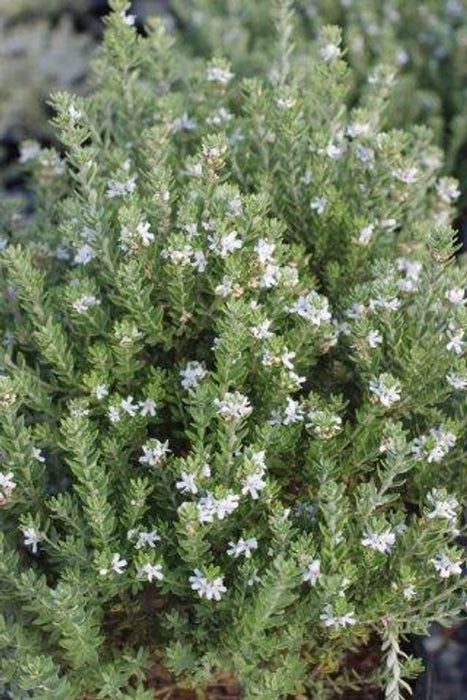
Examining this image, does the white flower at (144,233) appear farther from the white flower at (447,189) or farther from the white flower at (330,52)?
the white flower at (447,189)

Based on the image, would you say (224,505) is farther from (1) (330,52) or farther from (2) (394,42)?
(2) (394,42)

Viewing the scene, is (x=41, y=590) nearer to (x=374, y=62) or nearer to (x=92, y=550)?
(x=92, y=550)

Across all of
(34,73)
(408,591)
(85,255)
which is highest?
(85,255)

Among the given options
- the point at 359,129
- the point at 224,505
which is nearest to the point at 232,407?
the point at 224,505

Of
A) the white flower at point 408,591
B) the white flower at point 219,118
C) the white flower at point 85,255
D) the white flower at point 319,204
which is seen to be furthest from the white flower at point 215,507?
the white flower at point 219,118

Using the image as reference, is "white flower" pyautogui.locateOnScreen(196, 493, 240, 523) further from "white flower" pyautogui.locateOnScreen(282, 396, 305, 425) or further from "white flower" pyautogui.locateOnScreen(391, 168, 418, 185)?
"white flower" pyautogui.locateOnScreen(391, 168, 418, 185)

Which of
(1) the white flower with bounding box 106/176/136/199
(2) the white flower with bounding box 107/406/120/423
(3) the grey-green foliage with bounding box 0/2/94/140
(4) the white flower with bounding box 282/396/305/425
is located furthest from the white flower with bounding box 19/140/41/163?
(3) the grey-green foliage with bounding box 0/2/94/140
